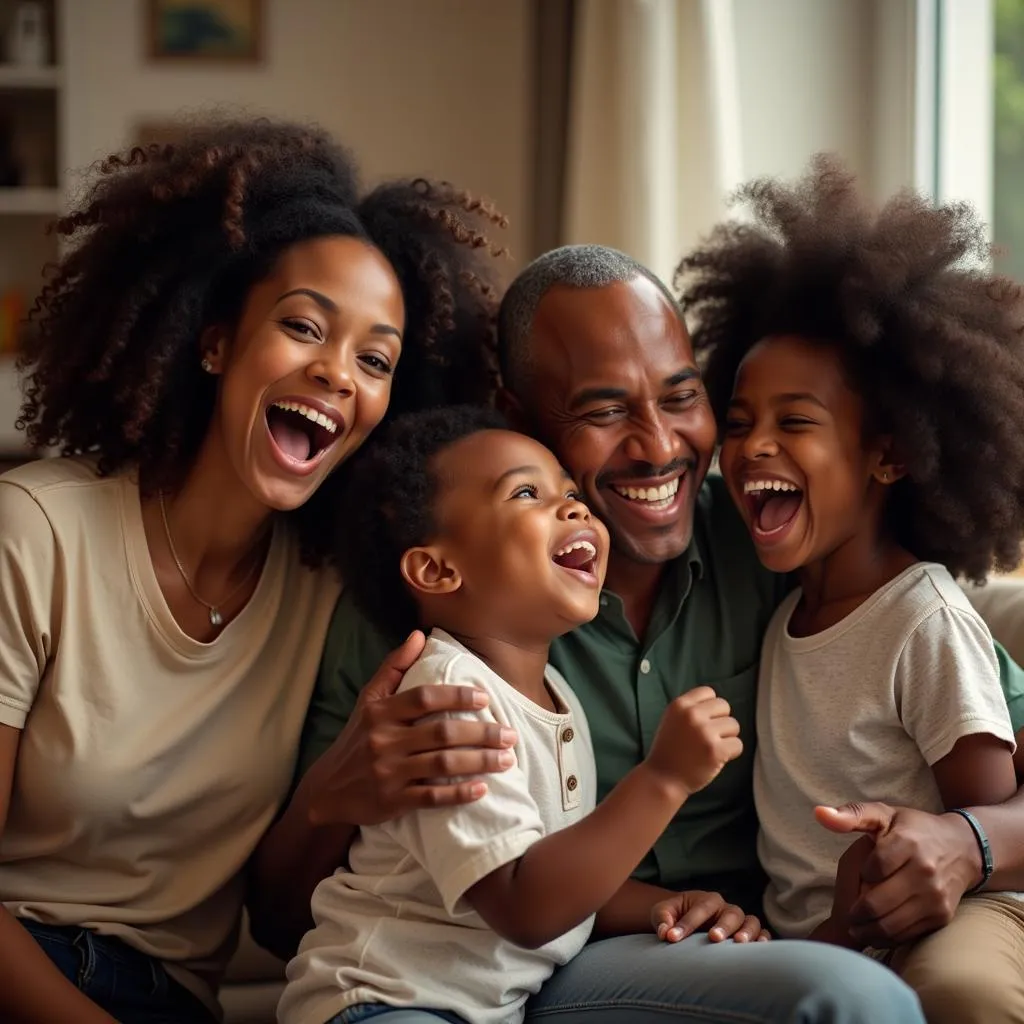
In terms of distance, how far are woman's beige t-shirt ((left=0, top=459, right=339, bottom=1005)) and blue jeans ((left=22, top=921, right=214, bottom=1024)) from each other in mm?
21

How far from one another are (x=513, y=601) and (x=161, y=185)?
2.53 feet

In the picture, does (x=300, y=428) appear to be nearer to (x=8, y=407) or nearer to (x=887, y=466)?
(x=887, y=466)

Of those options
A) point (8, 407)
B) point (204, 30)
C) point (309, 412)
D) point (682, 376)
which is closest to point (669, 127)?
point (682, 376)

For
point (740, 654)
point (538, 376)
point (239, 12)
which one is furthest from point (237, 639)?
point (239, 12)

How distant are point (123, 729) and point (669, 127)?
6.41 ft

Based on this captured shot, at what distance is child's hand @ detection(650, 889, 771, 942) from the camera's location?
1607 mm

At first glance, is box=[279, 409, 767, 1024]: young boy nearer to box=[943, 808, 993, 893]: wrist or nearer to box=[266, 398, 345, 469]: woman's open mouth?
box=[266, 398, 345, 469]: woman's open mouth

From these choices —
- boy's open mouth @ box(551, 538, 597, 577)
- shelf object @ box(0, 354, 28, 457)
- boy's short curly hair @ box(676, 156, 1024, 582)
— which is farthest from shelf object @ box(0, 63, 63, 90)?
boy's open mouth @ box(551, 538, 597, 577)

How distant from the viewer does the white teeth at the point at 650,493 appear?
188cm

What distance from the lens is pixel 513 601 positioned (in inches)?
65.7

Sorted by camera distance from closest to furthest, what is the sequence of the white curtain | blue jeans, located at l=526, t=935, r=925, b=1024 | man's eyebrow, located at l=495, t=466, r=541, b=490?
blue jeans, located at l=526, t=935, r=925, b=1024, man's eyebrow, located at l=495, t=466, r=541, b=490, the white curtain

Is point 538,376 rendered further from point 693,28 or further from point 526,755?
point 693,28

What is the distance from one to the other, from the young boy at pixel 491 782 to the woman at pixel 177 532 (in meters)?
0.16

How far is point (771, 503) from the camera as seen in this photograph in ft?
6.17
